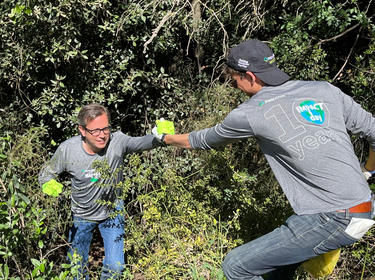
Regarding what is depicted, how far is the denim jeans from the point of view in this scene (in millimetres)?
3461

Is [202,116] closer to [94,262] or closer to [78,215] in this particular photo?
[78,215]

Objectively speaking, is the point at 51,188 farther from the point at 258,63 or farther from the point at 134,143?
the point at 258,63

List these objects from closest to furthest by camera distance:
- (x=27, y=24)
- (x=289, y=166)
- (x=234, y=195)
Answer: (x=289, y=166) → (x=234, y=195) → (x=27, y=24)

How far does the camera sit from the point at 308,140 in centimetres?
235

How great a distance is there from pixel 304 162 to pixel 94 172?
1833 millimetres

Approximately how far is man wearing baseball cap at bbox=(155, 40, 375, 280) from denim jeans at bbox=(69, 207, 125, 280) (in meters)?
1.22

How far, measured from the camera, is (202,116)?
471 centimetres

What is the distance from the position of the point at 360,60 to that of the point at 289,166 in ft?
8.23

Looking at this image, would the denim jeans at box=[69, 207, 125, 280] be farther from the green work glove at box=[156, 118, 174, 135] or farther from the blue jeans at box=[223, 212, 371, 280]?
the blue jeans at box=[223, 212, 371, 280]

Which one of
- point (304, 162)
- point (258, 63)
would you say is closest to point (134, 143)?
point (258, 63)

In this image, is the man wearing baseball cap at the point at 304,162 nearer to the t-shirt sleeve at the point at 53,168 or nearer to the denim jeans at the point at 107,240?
the denim jeans at the point at 107,240

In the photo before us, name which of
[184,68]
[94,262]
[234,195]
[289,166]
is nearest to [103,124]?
[234,195]

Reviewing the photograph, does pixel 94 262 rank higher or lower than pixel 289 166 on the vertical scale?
lower

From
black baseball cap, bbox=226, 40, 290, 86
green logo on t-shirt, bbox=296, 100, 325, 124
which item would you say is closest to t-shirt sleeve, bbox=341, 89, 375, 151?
green logo on t-shirt, bbox=296, 100, 325, 124
